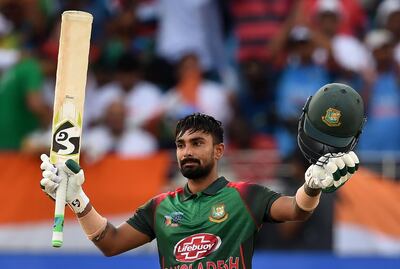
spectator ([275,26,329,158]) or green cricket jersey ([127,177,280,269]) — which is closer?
green cricket jersey ([127,177,280,269])

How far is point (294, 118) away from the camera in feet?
36.1

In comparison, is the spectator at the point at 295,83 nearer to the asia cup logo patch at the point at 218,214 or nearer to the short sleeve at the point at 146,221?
the short sleeve at the point at 146,221

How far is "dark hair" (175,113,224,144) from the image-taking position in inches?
269

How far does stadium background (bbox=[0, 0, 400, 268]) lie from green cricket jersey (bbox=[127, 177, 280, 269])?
11.8 ft

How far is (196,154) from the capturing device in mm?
6715

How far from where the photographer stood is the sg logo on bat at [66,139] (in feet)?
21.8

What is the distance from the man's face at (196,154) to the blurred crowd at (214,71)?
3.83 metres

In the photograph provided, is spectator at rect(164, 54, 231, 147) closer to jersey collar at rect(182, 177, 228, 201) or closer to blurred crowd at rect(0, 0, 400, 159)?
blurred crowd at rect(0, 0, 400, 159)

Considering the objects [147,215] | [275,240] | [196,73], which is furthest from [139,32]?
[147,215]

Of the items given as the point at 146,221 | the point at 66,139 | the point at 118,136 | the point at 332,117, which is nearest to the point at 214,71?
the point at 118,136

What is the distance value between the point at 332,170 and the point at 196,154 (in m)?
0.99

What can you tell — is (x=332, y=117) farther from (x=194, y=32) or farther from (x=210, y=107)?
(x=194, y=32)

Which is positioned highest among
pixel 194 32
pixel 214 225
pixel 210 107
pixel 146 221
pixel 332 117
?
pixel 194 32

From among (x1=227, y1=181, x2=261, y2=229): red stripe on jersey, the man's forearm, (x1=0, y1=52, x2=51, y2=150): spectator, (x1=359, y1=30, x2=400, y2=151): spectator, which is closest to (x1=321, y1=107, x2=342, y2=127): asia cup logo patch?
the man's forearm
